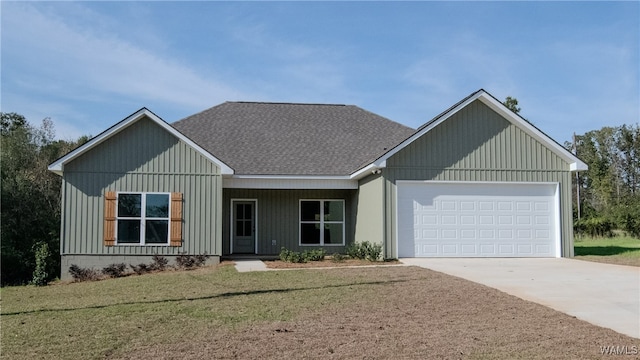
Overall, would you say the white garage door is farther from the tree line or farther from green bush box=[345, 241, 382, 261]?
the tree line

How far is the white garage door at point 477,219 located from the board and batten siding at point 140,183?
592 centimetres

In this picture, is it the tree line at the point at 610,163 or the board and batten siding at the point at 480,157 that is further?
the tree line at the point at 610,163

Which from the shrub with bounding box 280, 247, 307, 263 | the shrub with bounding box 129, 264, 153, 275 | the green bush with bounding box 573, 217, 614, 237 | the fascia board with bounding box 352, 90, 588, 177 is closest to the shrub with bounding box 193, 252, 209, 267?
the shrub with bounding box 129, 264, 153, 275

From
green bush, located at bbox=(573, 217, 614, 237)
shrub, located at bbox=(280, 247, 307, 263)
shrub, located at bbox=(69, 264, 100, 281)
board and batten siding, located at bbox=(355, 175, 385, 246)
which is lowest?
shrub, located at bbox=(69, 264, 100, 281)

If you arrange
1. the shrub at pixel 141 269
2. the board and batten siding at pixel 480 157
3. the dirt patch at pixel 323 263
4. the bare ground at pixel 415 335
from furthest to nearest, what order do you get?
1. the board and batten siding at pixel 480 157
2. the shrub at pixel 141 269
3. the dirt patch at pixel 323 263
4. the bare ground at pixel 415 335

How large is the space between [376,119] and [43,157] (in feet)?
57.4

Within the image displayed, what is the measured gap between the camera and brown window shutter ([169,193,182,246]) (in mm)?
17094

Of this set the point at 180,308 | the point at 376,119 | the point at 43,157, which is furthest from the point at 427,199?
the point at 43,157

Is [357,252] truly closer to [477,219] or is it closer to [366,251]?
[366,251]

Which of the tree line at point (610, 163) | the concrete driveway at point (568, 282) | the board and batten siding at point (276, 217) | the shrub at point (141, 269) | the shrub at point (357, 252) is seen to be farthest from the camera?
the tree line at point (610, 163)

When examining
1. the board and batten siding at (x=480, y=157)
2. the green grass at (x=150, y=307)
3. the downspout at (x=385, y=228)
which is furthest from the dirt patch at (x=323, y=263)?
the board and batten siding at (x=480, y=157)

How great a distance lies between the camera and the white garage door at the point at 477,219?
17.1m

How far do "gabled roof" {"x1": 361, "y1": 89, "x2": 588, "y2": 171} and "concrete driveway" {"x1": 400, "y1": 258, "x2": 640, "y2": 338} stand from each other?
10.1ft

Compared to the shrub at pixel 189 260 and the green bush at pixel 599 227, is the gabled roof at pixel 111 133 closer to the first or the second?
the shrub at pixel 189 260
